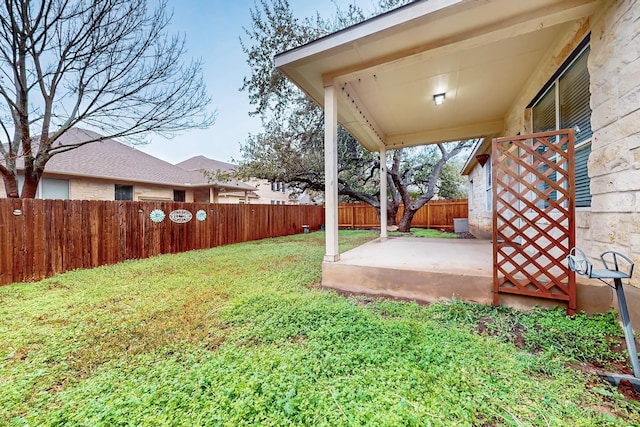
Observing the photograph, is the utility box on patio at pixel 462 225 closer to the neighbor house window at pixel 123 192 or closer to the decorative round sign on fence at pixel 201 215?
the decorative round sign on fence at pixel 201 215

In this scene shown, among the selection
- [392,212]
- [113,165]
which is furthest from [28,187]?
[392,212]

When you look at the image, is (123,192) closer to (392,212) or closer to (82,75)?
(82,75)

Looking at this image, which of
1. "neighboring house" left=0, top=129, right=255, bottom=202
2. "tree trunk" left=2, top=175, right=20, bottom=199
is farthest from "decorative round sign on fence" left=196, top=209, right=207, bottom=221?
"neighboring house" left=0, top=129, right=255, bottom=202

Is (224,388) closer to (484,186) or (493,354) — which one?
(493,354)

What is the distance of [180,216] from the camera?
6.89 m

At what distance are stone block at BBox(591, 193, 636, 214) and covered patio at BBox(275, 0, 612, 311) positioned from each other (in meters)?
0.86

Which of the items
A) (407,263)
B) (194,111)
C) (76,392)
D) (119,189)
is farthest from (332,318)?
(119,189)

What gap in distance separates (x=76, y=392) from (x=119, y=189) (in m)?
11.2

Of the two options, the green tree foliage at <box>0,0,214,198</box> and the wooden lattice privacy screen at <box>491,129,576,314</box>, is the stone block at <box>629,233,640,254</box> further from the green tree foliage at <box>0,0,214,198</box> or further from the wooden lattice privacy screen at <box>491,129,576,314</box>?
the green tree foliage at <box>0,0,214,198</box>

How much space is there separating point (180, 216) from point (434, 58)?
6.78 meters

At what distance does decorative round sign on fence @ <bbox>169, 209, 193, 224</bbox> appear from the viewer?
265 inches

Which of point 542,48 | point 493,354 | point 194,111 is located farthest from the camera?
point 194,111

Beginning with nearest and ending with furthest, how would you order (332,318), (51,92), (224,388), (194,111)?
1. (224,388)
2. (332,318)
3. (51,92)
4. (194,111)

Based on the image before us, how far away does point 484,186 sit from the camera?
749cm
